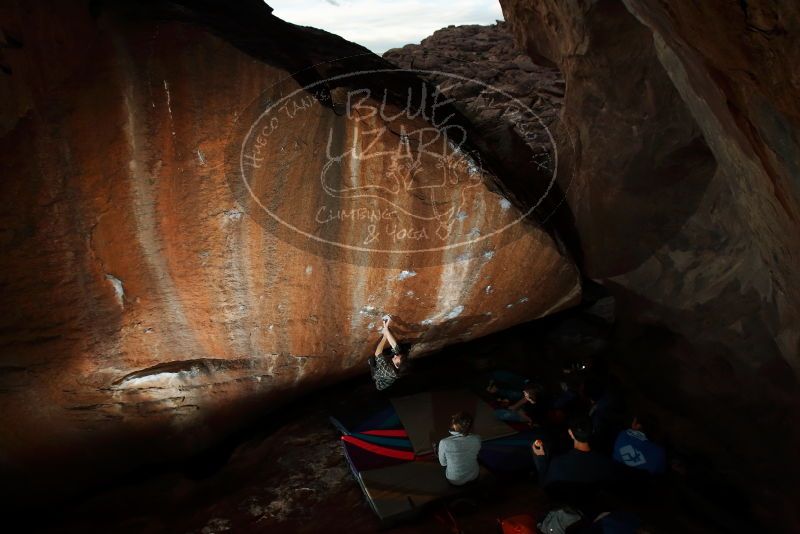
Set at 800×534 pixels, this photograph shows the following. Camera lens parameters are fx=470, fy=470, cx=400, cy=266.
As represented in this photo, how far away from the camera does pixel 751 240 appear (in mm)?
4191

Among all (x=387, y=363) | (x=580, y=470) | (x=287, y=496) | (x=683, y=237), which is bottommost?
(x=287, y=496)

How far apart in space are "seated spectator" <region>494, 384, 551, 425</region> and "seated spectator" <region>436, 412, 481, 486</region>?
0.96 meters

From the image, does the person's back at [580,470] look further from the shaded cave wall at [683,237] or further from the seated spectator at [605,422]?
the shaded cave wall at [683,237]

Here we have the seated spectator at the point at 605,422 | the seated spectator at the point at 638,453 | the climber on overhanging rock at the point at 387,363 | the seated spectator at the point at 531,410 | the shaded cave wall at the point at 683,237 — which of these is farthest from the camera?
the seated spectator at the point at 531,410

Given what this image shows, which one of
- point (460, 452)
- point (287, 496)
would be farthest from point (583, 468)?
point (287, 496)

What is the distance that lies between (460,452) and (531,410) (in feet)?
4.30

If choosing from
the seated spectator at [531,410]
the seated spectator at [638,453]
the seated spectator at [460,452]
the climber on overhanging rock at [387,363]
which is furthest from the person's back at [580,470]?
the climber on overhanging rock at [387,363]

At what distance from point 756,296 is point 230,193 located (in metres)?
4.77

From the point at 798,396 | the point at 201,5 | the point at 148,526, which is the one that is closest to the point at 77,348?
the point at 148,526

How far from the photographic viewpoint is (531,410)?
5098mm

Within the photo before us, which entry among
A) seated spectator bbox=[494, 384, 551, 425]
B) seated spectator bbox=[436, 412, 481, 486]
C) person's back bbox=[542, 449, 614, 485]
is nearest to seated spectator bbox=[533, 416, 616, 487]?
person's back bbox=[542, 449, 614, 485]

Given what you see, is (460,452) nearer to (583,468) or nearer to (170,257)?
(583,468)

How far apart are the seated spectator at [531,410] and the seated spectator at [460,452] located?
96 centimetres

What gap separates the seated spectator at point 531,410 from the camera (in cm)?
497
